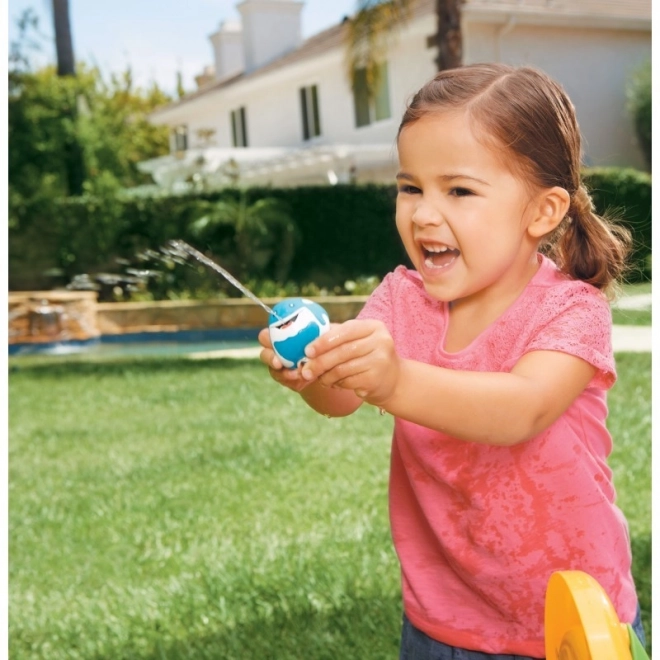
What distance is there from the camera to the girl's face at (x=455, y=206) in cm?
152

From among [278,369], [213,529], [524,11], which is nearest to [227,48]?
[524,11]

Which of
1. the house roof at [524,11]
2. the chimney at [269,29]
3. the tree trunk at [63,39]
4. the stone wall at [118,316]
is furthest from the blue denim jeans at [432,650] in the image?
the chimney at [269,29]

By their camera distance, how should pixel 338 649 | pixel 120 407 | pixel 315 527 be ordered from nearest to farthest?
1. pixel 338 649
2. pixel 315 527
3. pixel 120 407

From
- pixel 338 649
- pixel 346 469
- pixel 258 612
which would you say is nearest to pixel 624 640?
pixel 338 649

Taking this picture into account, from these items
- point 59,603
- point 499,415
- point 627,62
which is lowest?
point 59,603

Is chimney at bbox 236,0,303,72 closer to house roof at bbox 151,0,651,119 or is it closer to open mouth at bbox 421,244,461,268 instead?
house roof at bbox 151,0,651,119

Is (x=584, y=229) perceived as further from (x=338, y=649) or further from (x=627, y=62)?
(x=627, y=62)

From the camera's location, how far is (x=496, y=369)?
1.62 meters

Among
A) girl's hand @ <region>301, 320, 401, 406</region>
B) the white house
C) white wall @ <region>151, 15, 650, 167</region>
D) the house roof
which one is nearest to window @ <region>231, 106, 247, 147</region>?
the white house

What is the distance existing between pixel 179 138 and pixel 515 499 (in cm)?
2749

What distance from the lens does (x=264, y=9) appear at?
2430 cm

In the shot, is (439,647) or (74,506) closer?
(439,647)

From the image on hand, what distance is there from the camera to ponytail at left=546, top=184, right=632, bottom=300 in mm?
1730

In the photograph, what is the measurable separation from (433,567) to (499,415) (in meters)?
0.45
